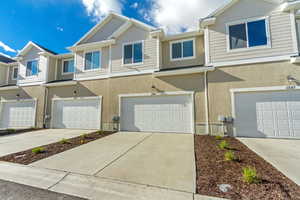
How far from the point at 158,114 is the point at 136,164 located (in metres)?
5.23

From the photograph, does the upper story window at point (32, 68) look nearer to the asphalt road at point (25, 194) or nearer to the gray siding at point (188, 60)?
the gray siding at point (188, 60)

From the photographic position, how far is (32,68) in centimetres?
1304

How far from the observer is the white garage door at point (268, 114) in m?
6.95

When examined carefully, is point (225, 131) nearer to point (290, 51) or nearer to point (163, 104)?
point (163, 104)

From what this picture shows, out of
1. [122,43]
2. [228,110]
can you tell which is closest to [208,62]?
[228,110]

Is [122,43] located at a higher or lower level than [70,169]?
higher

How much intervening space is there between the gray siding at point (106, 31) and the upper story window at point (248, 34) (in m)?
8.01

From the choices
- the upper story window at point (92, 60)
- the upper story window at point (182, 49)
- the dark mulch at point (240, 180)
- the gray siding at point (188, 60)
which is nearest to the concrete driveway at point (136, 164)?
the dark mulch at point (240, 180)

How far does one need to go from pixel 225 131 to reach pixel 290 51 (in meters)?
5.25

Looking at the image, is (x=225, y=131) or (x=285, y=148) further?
(x=225, y=131)

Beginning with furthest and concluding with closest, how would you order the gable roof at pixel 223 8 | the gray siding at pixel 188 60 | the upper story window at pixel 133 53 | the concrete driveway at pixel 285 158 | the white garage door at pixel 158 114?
the upper story window at pixel 133 53 → the gray siding at pixel 188 60 → the white garage door at pixel 158 114 → the gable roof at pixel 223 8 → the concrete driveway at pixel 285 158

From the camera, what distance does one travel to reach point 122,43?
10438 mm

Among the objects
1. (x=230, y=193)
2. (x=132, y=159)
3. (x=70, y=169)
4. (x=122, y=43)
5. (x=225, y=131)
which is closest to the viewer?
(x=230, y=193)

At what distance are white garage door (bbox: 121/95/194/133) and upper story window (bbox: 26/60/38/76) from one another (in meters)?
9.51
